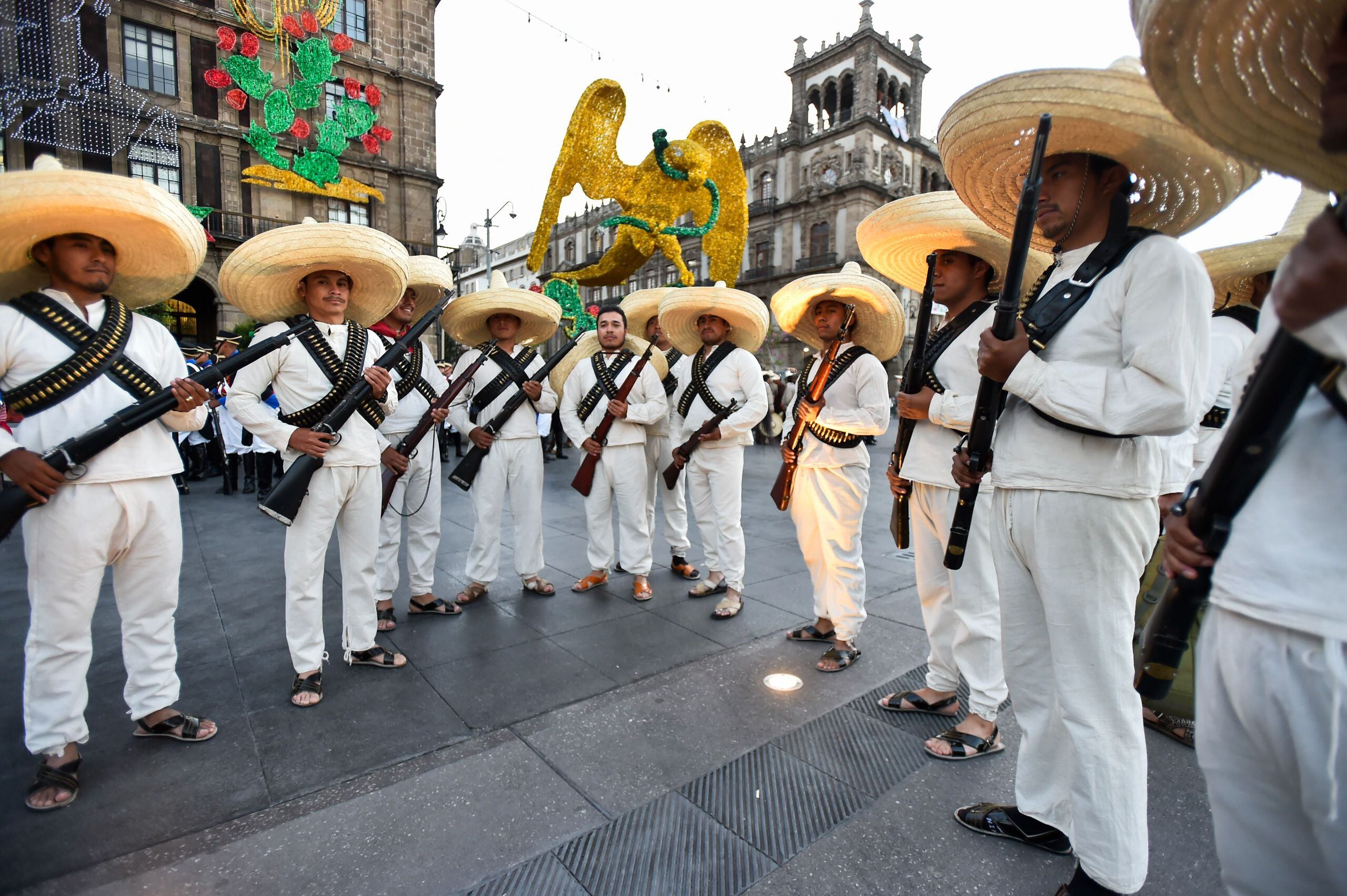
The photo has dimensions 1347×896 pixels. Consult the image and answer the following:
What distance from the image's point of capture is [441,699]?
3352 millimetres

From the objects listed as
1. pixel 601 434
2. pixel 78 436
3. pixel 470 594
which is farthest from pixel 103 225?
pixel 601 434

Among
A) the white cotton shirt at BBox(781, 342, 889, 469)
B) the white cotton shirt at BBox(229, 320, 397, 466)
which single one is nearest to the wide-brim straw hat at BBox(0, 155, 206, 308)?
the white cotton shirt at BBox(229, 320, 397, 466)

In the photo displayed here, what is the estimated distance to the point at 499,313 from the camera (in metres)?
5.19

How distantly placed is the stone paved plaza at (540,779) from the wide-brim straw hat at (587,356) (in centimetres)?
230

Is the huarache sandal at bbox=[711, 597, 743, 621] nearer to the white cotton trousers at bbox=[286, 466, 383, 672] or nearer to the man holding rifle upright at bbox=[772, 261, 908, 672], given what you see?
the man holding rifle upright at bbox=[772, 261, 908, 672]

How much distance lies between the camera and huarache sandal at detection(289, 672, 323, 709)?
3.29 metres

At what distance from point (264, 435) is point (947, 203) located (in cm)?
345

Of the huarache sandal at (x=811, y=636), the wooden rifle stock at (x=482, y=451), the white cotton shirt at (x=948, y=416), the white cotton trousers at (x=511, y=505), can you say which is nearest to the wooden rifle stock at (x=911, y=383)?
the white cotton shirt at (x=948, y=416)

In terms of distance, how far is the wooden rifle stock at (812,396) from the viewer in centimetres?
399

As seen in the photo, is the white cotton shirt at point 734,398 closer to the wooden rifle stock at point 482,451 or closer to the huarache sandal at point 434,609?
the wooden rifle stock at point 482,451

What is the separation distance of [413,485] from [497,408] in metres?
0.82

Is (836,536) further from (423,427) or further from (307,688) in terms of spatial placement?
(307,688)

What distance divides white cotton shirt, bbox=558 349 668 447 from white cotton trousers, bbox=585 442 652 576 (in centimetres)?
12

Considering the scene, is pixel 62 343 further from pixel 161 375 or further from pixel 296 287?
pixel 296 287
